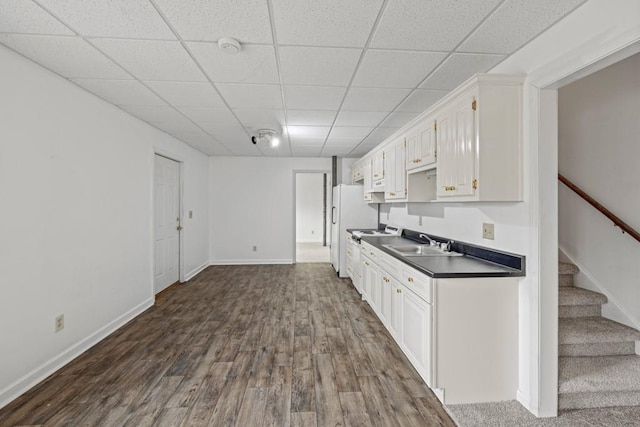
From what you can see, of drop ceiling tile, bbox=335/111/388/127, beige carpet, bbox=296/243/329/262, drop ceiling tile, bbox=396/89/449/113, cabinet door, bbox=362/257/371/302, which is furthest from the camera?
beige carpet, bbox=296/243/329/262

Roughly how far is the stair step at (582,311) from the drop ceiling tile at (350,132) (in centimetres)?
288

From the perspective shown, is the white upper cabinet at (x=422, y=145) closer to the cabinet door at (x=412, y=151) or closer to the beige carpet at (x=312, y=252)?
the cabinet door at (x=412, y=151)

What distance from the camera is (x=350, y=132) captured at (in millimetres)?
4211

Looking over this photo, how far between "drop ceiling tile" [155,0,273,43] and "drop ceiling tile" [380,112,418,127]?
1.99 meters

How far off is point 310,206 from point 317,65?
7865 mm

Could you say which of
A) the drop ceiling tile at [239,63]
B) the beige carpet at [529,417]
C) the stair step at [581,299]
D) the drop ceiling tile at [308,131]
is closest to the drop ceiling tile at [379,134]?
the drop ceiling tile at [308,131]

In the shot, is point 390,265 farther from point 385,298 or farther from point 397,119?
point 397,119

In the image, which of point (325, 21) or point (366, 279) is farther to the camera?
point (366, 279)

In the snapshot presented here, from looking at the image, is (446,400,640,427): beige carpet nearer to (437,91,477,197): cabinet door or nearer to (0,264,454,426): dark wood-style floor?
(0,264,454,426): dark wood-style floor

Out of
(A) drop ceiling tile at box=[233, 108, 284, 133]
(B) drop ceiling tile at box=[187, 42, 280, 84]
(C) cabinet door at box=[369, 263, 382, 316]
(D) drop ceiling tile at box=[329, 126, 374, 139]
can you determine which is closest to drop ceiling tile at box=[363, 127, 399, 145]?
(D) drop ceiling tile at box=[329, 126, 374, 139]

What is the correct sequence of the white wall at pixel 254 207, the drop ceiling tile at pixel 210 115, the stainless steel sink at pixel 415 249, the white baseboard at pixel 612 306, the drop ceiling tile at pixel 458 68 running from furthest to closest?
the white wall at pixel 254 207, the drop ceiling tile at pixel 210 115, the stainless steel sink at pixel 415 249, the white baseboard at pixel 612 306, the drop ceiling tile at pixel 458 68

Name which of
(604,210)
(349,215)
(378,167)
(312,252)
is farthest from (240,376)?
(312,252)

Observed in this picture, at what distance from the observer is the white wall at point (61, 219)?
2.00 m

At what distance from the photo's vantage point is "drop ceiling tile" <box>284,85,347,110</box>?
2.67 metres
